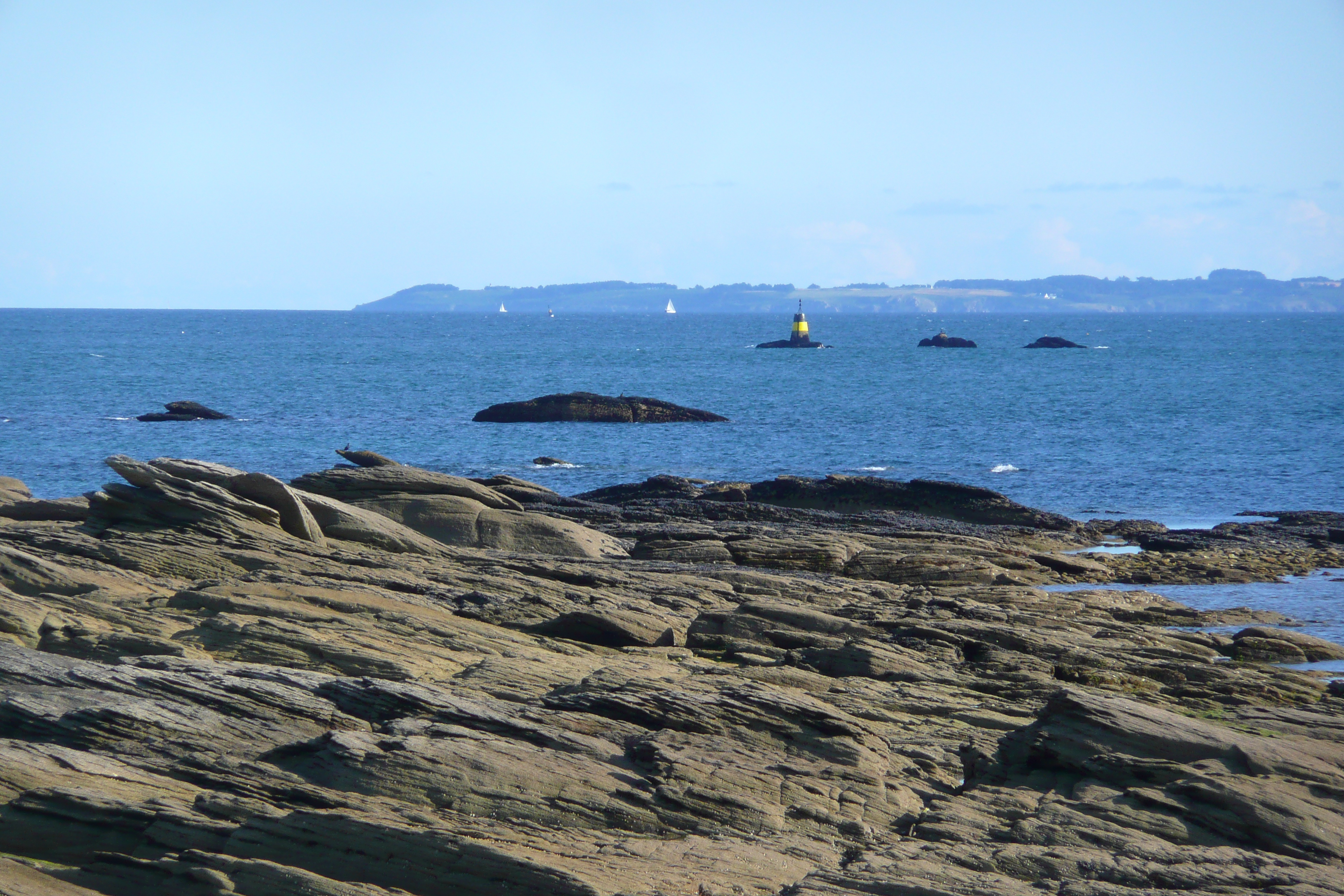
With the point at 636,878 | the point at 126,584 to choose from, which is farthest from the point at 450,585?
the point at 636,878

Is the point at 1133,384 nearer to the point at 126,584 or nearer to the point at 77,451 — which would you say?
the point at 77,451

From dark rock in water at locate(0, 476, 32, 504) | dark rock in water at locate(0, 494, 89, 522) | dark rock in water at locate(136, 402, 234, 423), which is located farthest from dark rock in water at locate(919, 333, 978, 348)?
dark rock in water at locate(0, 494, 89, 522)

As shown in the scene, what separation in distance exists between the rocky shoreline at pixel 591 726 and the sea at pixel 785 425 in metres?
8.32

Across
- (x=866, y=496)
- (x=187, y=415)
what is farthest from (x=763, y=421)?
(x=866, y=496)

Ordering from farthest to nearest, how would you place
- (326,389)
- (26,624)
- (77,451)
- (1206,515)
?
(326,389)
(77,451)
(1206,515)
(26,624)

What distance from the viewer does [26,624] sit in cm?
1543

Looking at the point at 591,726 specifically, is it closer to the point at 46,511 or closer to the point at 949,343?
the point at 46,511

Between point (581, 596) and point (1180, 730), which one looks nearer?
point (1180, 730)

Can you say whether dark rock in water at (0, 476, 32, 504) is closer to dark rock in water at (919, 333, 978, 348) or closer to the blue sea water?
the blue sea water

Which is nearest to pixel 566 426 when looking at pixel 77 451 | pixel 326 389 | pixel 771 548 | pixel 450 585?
pixel 77 451

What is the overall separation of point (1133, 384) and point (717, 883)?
93598mm

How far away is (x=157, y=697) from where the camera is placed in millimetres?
12680

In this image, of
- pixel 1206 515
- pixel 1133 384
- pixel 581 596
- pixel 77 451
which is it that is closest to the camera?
pixel 581 596

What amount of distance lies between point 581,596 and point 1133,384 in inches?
3347
